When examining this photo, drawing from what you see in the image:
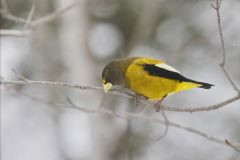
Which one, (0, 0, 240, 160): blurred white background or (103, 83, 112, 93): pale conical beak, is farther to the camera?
(0, 0, 240, 160): blurred white background

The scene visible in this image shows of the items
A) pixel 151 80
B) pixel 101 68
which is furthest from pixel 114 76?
pixel 101 68

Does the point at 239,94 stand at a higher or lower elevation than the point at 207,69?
higher

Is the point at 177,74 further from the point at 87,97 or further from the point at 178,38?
the point at 178,38

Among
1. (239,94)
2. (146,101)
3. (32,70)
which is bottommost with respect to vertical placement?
(32,70)

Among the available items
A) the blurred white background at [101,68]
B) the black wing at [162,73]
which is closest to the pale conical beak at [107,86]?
the black wing at [162,73]

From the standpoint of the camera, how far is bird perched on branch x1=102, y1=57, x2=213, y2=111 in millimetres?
4961

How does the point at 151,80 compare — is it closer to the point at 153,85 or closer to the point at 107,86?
the point at 153,85

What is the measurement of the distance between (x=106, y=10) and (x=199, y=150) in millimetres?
3370

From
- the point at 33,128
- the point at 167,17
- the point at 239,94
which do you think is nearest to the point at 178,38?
the point at 167,17

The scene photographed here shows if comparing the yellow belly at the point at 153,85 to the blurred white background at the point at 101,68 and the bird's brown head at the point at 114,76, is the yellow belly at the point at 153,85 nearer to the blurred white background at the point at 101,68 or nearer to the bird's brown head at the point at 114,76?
the bird's brown head at the point at 114,76

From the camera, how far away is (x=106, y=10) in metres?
11.4

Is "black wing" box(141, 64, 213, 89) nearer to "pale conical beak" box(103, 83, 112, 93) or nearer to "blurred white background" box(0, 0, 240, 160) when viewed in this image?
"pale conical beak" box(103, 83, 112, 93)


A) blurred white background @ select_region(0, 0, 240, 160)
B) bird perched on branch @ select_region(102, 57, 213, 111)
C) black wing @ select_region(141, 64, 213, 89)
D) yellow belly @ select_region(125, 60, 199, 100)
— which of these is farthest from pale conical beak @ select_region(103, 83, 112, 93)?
blurred white background @ select_region(0, 0, 240, 160)

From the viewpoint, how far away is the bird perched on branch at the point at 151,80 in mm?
4961
